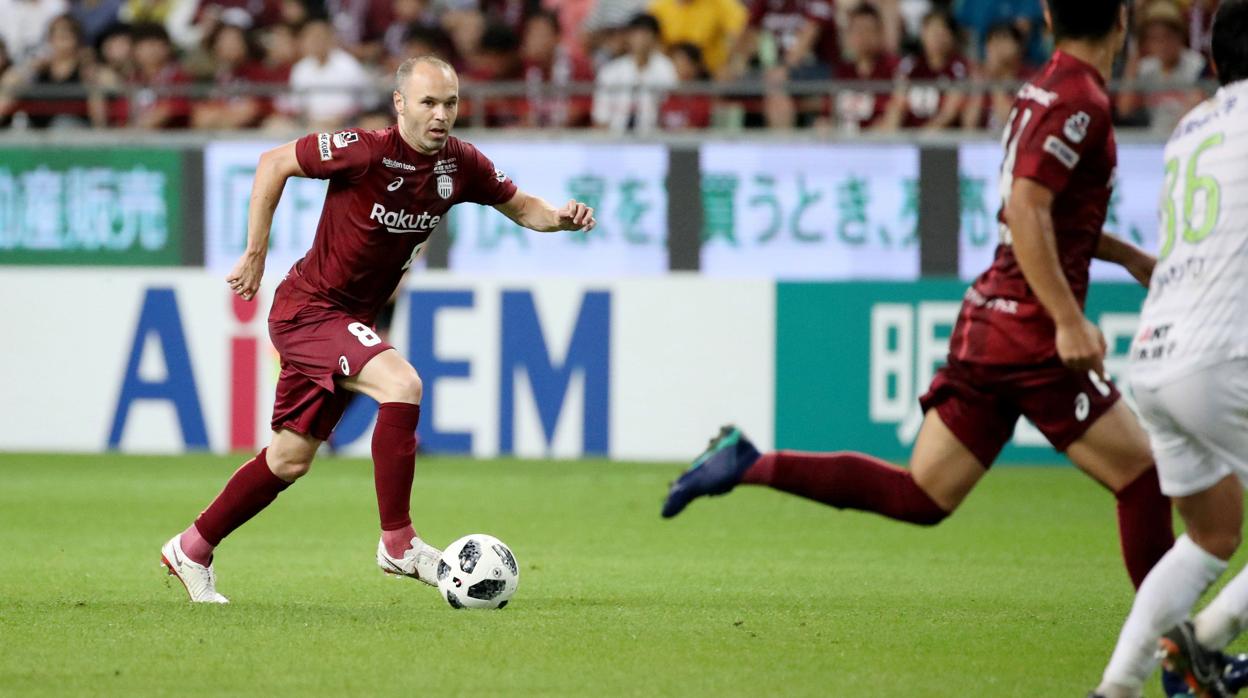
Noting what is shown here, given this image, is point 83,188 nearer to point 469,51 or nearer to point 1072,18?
point 469,51

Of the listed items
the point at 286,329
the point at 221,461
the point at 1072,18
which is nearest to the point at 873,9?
the point at 221,461

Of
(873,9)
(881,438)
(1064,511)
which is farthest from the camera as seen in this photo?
(873,9)

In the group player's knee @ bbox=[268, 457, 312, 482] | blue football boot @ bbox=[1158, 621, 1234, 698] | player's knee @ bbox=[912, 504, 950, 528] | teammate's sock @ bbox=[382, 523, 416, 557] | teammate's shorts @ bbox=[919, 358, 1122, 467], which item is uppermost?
teammate's shorts @ bbox=[919, 358, 1122, 467]

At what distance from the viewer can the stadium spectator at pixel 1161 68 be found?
13.8m

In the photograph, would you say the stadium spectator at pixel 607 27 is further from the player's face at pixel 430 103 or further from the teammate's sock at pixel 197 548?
the teammate's sock at pixel 197 548

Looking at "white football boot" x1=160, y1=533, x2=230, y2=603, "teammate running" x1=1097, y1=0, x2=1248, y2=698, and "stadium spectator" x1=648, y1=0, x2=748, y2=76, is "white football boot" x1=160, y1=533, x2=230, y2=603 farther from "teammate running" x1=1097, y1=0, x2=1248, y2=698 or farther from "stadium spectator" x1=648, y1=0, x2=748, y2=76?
"stadium spectator" x1=648, y1=0, x2=748, y2=76

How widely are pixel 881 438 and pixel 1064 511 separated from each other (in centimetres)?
264

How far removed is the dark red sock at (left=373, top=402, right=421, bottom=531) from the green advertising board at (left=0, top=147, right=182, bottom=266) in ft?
27.1

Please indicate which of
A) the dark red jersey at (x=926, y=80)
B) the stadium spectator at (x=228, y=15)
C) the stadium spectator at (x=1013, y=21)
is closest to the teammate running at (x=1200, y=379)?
the dark red jersey at (x=926, y=80)

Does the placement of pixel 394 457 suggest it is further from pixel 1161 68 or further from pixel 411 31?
pixel 411 31

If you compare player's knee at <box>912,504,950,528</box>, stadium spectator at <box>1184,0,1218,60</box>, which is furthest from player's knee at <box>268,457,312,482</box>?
stadium spectator at <box>1184,0,1218,60</box>

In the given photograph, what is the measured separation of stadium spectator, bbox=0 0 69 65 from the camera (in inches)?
665

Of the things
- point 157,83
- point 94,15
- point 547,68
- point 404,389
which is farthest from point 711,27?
point 404,389

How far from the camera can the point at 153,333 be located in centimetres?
1443
